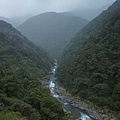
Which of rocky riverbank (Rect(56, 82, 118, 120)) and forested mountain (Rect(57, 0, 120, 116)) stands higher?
forested mountain (Rect(57, 0, 120, 116))

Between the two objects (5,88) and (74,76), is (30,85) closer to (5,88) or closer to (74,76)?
(5,88)

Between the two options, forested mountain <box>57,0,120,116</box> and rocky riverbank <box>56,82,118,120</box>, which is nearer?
rocky riverbank <box>56,82,118,120</box>

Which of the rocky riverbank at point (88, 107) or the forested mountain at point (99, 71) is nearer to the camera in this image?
the rocky riverbank at point (88, 107)

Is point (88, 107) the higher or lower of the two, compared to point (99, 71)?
lower

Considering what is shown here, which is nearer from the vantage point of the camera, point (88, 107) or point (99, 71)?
point (88, 107)
